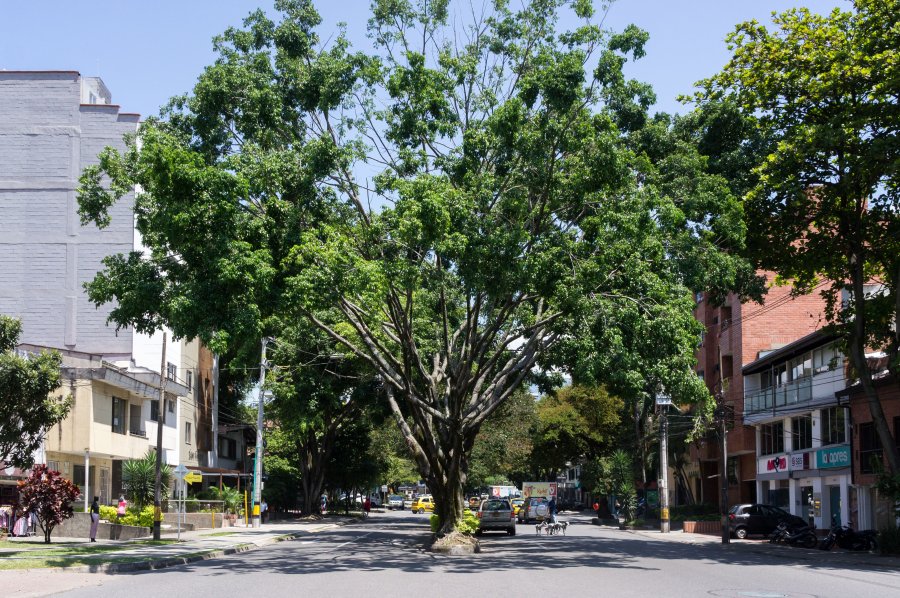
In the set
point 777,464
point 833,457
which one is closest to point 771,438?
point 777,464

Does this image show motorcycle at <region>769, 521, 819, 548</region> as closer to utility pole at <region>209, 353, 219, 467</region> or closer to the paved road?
the paved road

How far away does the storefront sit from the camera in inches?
1698

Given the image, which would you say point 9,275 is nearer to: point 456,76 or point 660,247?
point 456,76

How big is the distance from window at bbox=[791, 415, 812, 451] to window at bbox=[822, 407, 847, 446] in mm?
1783

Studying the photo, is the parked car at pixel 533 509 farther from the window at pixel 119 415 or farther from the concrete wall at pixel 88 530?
the concrete wall at pixel 88 530

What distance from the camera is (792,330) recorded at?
55594 mm

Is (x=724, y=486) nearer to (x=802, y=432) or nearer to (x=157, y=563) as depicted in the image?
(x=802, y=432)

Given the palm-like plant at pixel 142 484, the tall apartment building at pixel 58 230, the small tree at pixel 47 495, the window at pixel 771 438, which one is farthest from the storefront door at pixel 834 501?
the small tree at pixel 47 495

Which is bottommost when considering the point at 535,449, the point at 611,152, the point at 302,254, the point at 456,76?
the point at 535,449

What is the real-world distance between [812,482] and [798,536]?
1125cm

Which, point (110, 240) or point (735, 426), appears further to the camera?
point (735, 426)

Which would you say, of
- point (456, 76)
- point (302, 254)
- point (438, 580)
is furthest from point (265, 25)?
point (438, 580)

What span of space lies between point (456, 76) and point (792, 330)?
3527cm

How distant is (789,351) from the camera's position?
4678cm
